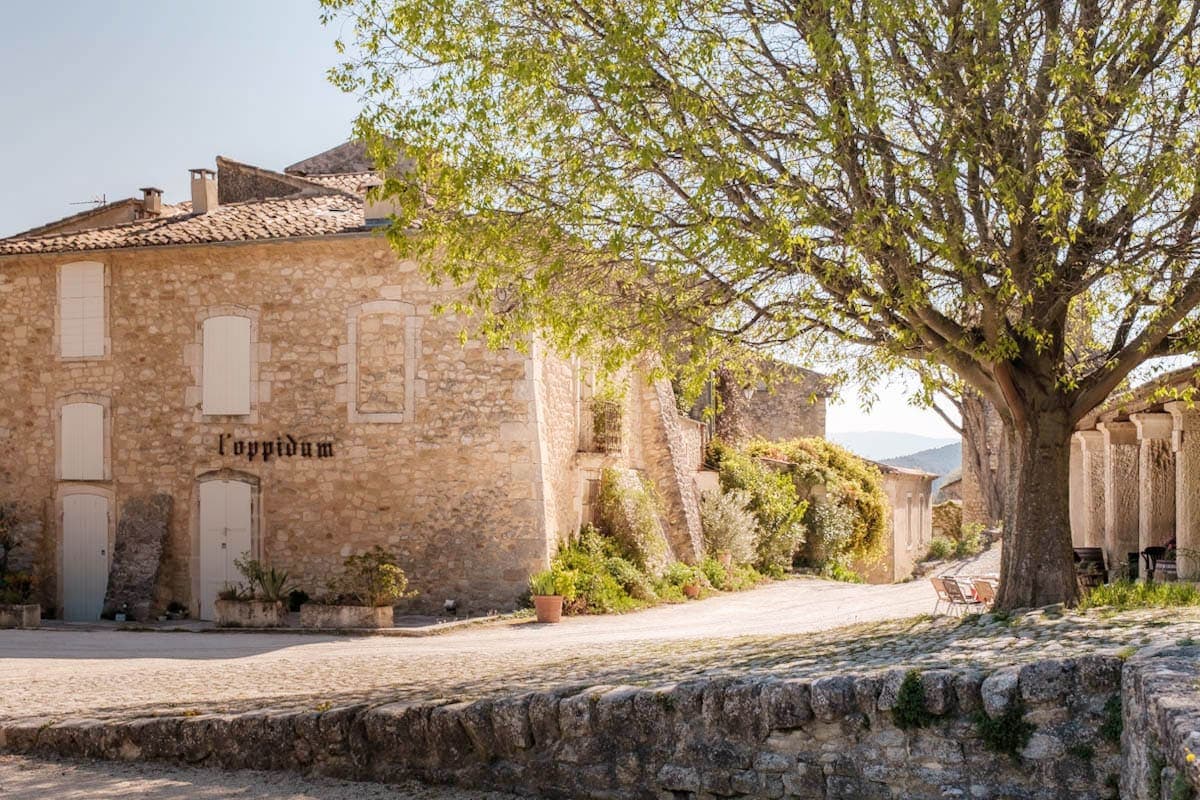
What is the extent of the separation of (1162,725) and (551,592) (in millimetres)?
13743

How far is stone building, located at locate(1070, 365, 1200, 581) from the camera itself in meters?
15.0

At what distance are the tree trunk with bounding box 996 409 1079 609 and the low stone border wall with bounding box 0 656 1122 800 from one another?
17.7 ft

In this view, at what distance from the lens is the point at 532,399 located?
19234 millimetres

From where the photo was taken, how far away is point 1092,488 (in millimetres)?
22781

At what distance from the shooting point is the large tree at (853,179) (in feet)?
32.9

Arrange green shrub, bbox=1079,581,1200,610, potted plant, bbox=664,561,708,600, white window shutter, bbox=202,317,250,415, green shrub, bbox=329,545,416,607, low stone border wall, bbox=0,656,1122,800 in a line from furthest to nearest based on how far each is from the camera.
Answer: potted plant, bbox=664,561,708,600 < white window shutter, bbox=202,317,250,415 < green shrub, bbox=329,545,416,607 < green shrub, bbox=1079,581,1200,610 < low stone border wall, bbox=0,656,1122,800

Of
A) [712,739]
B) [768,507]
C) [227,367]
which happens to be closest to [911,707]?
[712,739]

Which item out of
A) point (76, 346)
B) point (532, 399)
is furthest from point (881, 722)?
point (76, 346)

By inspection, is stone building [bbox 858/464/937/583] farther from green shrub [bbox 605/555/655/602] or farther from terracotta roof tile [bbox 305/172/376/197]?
terracotta roof tile [bbox 305/172/376/197]

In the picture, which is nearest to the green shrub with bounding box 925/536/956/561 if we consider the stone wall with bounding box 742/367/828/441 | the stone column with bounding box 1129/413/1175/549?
the stone wall with bounding box 742/367/828/441

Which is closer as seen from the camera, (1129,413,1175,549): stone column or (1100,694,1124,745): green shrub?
(1100,694,1124,745): green shrub

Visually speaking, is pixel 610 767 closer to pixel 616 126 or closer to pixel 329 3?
pixel 616 126

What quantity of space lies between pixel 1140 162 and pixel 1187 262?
1356 millimetres

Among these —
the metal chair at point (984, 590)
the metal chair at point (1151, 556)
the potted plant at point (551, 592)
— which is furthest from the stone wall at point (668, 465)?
the metal chair at point (984, 590)
